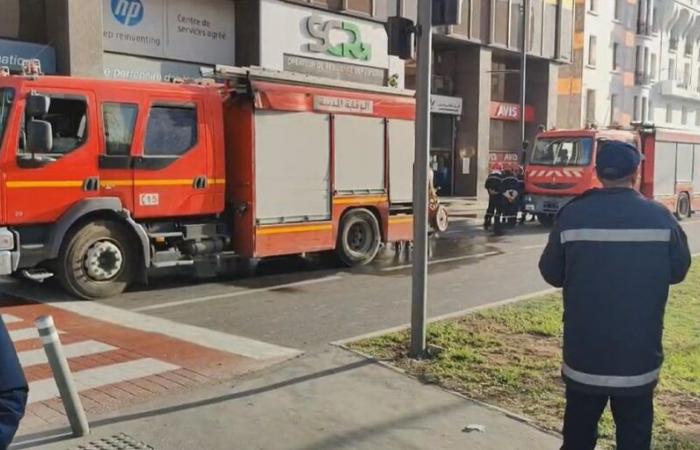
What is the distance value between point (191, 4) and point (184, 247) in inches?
466

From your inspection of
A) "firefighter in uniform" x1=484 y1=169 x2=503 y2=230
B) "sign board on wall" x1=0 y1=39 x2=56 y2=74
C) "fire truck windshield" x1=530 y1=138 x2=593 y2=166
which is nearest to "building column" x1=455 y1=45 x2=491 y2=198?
"fire truck windshield" x1=530 y1=138 x2=593 y2=166

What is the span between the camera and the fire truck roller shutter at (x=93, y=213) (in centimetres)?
901

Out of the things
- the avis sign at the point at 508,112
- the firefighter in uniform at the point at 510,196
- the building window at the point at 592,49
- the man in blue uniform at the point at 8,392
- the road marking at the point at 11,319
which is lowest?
the road marking at the point at 11,319

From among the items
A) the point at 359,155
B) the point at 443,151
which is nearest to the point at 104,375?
the point at 359,155

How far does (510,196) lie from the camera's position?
19.7m

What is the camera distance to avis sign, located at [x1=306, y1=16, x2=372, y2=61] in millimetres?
23078

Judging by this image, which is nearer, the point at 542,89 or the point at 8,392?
the point at 8,392

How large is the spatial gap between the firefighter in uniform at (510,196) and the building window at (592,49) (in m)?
28.5

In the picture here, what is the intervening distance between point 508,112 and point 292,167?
26.2 meters

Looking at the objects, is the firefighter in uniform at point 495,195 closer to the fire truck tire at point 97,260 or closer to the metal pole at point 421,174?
the fire truck tire at point 97,260

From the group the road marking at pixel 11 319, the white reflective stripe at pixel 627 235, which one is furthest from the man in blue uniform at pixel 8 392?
the road marking at pixel 11 319

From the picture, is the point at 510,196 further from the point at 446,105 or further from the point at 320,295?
the point at 446,105

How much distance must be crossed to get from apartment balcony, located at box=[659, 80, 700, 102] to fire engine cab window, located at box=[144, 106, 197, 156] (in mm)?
51952

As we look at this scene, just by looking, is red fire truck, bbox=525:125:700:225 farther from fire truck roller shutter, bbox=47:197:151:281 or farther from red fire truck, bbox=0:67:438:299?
fire truck roller shutter, bbox=47:197:151:281
